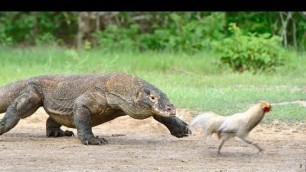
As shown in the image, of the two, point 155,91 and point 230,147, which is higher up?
point 155,91

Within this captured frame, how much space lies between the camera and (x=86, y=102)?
25.2 feet

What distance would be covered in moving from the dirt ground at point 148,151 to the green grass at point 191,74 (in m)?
1.12

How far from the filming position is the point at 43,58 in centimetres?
1587

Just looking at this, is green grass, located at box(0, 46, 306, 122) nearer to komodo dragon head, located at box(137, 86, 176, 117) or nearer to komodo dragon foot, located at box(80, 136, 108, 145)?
komodo dragon head, located at box(137, 86, 176, 117)

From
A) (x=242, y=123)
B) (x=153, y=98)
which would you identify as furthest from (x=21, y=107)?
(x=242, y=123)

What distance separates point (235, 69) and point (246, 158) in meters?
8.22

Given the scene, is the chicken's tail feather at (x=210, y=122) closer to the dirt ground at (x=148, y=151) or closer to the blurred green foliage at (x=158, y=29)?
the dirt ground at (x=148, y=151)

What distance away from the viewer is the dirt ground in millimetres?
6242

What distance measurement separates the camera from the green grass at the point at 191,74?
1026 centimetres

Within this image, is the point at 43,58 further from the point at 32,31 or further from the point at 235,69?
the point at 32,31

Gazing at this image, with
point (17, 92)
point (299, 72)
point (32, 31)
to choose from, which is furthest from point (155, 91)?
point (32, 31)

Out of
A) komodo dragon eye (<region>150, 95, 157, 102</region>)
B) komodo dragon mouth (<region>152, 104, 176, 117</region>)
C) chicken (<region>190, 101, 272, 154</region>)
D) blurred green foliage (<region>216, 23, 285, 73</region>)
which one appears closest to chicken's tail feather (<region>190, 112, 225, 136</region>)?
chicken (<region>190, 101, 272, 154</region>)

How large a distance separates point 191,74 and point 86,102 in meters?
6.65

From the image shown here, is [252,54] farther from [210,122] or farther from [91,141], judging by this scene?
[210,122]
